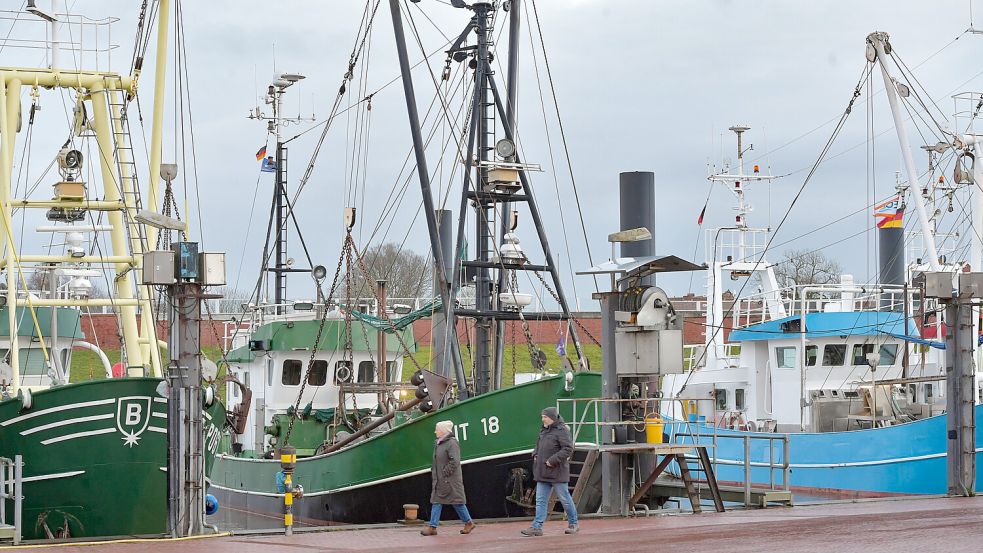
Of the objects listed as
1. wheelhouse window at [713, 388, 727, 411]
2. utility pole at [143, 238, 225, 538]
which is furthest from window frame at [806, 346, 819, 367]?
utility pole at [143, 238, 225, 538]

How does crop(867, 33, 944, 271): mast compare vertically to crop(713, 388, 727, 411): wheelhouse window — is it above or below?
above

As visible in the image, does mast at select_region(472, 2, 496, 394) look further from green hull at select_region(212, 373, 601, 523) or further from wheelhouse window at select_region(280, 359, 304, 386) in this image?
wheelhouse window at select_region(280, 359, 304, 386)

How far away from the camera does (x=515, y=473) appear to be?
1797 cm

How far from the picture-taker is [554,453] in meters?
14.1

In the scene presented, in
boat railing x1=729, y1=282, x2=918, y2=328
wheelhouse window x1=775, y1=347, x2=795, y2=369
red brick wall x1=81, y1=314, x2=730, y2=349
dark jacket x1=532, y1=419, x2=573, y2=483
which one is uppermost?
boat railing x1=729, y1=282, x2=918, y2=328

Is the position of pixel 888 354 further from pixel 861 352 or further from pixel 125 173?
pixel 125 173

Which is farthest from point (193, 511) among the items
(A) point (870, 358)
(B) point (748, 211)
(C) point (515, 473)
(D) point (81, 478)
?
(B) point (748, 211)

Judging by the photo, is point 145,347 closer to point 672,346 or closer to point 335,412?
point 335,412

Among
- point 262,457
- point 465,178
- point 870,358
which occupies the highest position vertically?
point 465,178

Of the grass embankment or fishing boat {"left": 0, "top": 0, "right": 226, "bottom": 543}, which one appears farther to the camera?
the grass embankment

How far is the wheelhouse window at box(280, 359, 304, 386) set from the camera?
26.3 meters

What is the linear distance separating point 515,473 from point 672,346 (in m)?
3.53

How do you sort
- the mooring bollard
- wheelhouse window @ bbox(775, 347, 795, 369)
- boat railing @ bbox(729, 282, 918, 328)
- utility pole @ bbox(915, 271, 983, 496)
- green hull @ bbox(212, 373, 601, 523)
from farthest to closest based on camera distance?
wheelhouse window @ bbox(775, 347, 795, 369) < boat railing @ bbox(729, 282, 918, 328) < utility pole @ bbox(915, 271, 983, 496) < green hull @ bbox(212, 373, 601, 523) < the mooring bollard

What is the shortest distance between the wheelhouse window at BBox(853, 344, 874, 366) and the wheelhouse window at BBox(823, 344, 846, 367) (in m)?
0.23
